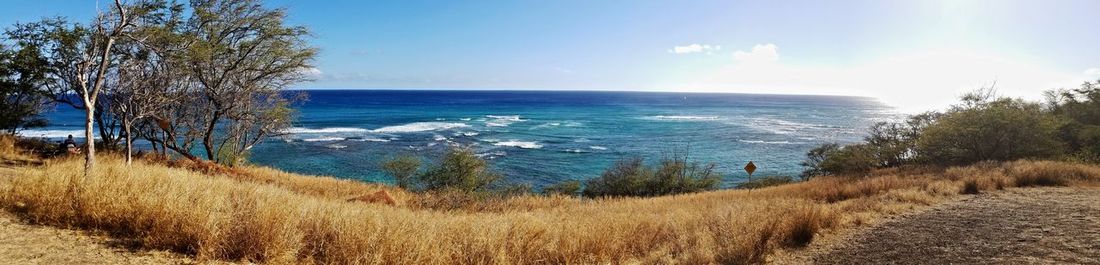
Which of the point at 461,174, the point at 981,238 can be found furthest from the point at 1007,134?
the point at 461,174

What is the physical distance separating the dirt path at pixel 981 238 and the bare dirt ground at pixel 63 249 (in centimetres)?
837

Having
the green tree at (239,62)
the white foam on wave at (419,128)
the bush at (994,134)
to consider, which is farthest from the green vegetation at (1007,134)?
the white foam on wave at (419,128)

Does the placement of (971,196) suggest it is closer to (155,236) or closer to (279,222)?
(279,222)

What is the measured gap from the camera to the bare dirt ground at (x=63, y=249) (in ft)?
15.9

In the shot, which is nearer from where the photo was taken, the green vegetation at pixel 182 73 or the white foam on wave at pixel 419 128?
the green vegetation at pixel 182 73

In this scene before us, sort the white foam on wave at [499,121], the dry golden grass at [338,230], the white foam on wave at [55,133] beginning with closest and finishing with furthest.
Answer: the dry golden grass at [338,230] → the white foam on wave at [55,133] → the white foam on wave at [499,121]

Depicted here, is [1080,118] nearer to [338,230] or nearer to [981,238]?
[981,238]

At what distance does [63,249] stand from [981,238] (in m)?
12.3

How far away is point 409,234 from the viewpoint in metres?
6.25

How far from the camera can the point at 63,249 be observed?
16.7ft

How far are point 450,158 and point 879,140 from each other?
29.1 metres

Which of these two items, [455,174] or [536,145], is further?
[536,145]

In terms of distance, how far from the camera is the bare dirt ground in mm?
4832

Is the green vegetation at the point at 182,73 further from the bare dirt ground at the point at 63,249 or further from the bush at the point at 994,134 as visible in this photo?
the bush at the point at 994,134
